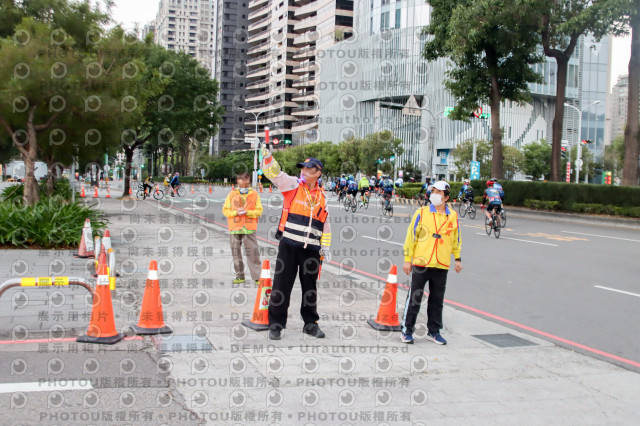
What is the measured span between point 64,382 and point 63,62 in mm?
11806

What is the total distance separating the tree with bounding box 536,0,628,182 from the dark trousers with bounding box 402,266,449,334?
2460 cm

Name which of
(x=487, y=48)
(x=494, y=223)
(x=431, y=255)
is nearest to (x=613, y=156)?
(x=487, y=48)

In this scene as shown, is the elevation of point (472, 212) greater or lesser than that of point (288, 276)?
lesser

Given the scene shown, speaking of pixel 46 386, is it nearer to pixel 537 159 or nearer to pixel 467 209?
pixel 467 209

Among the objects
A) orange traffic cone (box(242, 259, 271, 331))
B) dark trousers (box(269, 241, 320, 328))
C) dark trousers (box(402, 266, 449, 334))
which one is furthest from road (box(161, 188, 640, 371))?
orange traffic cone (box(242, 259, 271, 331))

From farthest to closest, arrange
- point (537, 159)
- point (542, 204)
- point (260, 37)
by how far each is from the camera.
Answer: point (260, 37)
point (537, 159)
point (542, 204)

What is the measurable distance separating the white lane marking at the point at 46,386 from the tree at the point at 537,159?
70.1m

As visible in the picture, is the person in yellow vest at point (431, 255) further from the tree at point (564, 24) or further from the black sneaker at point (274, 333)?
the tree at point (564, 24)

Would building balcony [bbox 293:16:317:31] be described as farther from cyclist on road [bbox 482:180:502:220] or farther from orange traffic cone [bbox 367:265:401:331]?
orange traffic cone [bbox 367:265:401:331]

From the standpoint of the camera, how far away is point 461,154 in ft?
214

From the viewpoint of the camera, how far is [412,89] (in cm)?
8031

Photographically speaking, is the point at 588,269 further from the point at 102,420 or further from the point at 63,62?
the point at 63,62

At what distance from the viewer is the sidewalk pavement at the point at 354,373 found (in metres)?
4.77

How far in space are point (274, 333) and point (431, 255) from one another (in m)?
1.91
